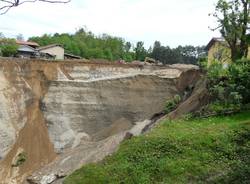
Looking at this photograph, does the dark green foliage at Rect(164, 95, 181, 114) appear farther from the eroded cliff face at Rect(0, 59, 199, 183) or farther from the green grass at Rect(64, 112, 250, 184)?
the green grass at Rect(64, 112, 250, 184)

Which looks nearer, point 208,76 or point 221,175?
point 221,175

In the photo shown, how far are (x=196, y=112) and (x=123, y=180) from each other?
512 cm

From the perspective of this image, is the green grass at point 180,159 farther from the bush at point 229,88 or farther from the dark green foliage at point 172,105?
the dark green foliage at point 172,105

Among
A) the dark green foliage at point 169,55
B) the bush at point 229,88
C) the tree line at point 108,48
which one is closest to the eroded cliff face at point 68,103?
the bush at point 229,88

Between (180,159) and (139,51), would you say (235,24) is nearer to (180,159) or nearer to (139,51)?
(180,159)

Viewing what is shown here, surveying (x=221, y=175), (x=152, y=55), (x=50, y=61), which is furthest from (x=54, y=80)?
(x=152, y=55)

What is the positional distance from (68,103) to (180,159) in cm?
1236

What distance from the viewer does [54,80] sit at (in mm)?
23031

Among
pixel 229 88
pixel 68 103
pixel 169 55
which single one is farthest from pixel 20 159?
pixel 169 55

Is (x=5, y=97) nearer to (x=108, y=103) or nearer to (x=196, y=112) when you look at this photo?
(x=108, y=103)

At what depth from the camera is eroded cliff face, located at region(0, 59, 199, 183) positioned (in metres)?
20.6

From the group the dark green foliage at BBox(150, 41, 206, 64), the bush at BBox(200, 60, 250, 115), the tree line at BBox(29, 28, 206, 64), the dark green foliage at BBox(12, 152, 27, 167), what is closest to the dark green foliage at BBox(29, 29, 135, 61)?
the tree line at BBox(29, 28, 206, 64)

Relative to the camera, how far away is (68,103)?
23.1 meters

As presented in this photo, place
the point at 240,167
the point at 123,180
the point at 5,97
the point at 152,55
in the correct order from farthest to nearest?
the point at 152,55 → the point at 5,97 → the point at 123,180 → the point at 240,167
